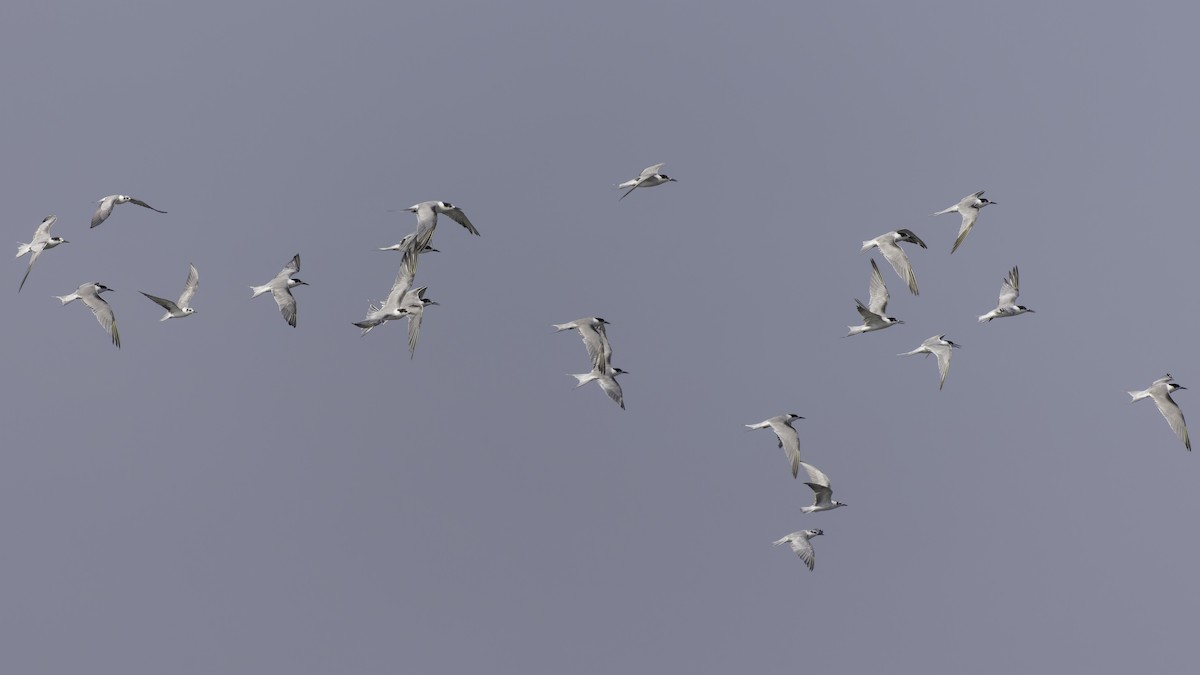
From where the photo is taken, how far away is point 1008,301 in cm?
5353

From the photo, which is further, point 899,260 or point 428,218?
point 899,260

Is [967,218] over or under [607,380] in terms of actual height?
over

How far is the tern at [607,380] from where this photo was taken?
5009cm

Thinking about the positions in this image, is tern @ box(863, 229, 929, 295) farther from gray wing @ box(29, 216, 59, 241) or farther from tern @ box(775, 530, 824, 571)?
gray wing @ box(29, 216, 59, 241)

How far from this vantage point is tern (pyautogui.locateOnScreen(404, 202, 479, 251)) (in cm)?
4844

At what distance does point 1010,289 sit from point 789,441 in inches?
353

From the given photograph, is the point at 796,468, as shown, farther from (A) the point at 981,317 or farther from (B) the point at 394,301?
(B) the point at 394,301

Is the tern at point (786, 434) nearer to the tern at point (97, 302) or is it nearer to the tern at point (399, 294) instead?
the tern at point (399, 294)

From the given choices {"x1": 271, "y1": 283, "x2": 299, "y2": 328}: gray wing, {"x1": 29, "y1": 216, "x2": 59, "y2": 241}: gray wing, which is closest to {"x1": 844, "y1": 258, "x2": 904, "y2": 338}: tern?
{"x1": 271, "y1": 283, "x2": 299, "y2": 328}: gray wing

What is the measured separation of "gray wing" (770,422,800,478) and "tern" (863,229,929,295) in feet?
17.4

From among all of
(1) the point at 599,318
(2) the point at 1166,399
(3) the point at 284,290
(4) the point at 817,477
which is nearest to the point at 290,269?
(3) the point at 284,290

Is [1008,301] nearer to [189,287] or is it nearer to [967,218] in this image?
[967,218]

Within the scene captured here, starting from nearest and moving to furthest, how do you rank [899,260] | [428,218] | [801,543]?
[428,218], [899,260], [801,543]

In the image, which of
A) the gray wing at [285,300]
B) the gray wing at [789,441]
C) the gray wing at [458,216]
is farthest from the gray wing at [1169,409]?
the gray wing at [285,300]
